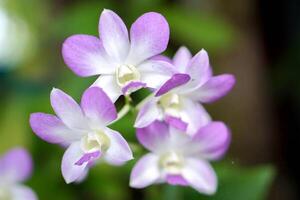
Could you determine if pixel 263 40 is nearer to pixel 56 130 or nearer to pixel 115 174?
pixel 115 174

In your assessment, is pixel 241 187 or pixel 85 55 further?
pixel 241 187

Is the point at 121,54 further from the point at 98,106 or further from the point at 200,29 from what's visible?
the point at 200,29

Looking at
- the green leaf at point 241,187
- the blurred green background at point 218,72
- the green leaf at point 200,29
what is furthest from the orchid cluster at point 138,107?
the green leaf at point 200,29

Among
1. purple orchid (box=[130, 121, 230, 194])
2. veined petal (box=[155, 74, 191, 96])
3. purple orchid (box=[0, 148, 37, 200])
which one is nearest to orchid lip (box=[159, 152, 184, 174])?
purple orchid (box=[130, 121, 230, 194])

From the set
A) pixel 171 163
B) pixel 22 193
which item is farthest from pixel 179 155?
pixel 22 193

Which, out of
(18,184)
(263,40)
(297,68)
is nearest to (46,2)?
(263,40)

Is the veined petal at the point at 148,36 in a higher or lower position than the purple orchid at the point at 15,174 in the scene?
higher

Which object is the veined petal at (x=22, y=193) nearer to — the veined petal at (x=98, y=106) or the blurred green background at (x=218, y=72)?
the veined petal at (x=98, y=106)
